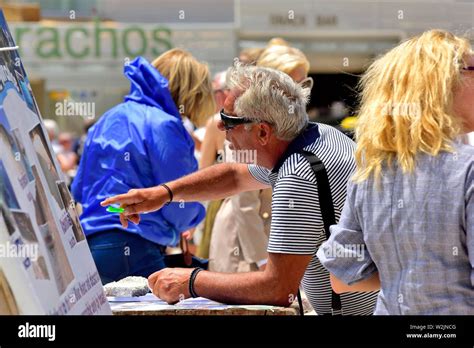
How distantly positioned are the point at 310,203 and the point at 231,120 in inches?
15.0

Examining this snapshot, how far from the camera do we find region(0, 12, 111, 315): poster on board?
1.92 m

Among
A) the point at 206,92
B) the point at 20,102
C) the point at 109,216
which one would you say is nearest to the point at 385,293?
the point at 20,102

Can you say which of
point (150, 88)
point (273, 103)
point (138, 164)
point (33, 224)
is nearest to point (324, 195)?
point (273, 103)

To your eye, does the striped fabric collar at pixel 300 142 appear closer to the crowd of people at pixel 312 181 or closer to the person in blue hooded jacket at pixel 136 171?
the crowd of people at pixel 312 181

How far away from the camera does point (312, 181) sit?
8.68 feet

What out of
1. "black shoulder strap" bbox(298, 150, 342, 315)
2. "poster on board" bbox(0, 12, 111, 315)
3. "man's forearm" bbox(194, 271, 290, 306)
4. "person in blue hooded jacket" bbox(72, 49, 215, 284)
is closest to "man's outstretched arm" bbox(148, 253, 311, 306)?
"man's forearm" bbox(194, 271, 290, 306)

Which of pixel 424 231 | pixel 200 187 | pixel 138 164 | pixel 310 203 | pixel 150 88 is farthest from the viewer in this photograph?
pixel 150 88

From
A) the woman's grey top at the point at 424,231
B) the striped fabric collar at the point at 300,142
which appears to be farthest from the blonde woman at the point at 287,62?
the woman's grey top at the point at 424,231

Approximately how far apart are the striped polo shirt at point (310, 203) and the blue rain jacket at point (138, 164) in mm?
1084

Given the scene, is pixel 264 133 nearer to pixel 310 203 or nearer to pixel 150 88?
pixel 310 203

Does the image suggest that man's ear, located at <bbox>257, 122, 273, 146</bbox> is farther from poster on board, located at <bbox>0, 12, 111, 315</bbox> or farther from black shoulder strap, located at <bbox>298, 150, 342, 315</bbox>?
poster on board, located at <bbox>0, 12, 111, 315</bbox>

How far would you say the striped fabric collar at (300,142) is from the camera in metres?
2.74

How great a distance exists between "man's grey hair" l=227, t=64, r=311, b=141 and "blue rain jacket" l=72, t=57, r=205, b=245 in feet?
3.75
